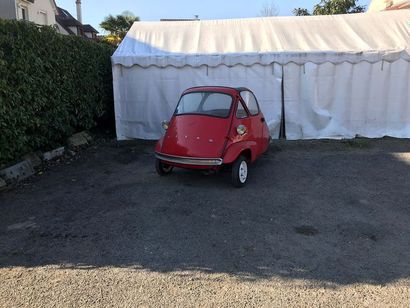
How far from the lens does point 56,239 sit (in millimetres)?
4883

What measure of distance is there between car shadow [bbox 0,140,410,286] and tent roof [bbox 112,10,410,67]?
3481 millimetres

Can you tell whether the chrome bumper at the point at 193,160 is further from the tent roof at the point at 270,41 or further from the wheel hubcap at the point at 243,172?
the tent roof at the point at 270,41

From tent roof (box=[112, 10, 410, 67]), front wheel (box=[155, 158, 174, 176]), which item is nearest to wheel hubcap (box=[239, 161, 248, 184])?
front wheel (box=[155, 158, 174, 176])

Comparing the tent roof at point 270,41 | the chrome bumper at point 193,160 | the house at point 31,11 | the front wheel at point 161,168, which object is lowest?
the front wheel at point 161,168

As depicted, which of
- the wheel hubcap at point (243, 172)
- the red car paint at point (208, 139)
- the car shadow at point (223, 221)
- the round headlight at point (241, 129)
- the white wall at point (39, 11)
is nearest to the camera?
the car shadow at point (223, 221)

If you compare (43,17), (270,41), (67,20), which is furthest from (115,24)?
(270,41)

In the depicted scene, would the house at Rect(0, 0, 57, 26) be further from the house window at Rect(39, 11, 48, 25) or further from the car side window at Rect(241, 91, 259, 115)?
the car side window at Rect(241, 91, 259, 115)

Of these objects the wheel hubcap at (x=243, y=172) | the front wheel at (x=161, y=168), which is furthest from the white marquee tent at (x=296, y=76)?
the wheel hubcap at (x=243, y=172)

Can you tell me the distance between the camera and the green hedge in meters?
6.96

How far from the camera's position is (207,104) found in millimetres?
7492

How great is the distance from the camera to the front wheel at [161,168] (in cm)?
753

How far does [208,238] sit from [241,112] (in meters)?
3.19

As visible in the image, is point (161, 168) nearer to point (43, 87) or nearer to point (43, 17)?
point (43, 87)

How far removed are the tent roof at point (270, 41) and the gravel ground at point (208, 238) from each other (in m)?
3.73
